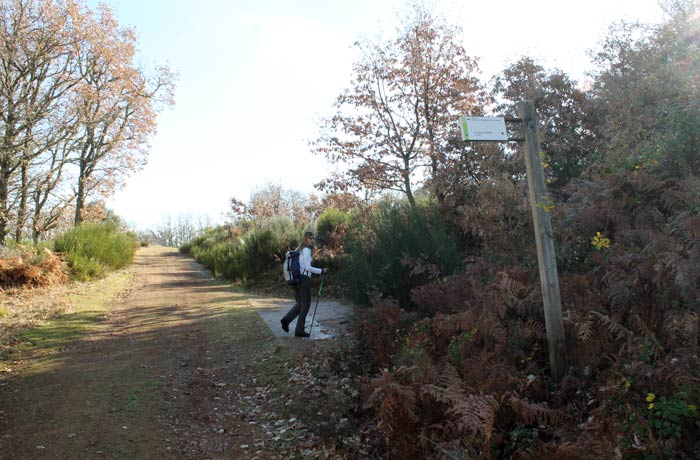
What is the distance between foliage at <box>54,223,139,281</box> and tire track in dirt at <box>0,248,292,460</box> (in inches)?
285

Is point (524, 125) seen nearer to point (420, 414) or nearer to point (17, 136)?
point (420, 414)

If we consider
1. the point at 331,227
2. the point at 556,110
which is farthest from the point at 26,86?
the point at 556,110

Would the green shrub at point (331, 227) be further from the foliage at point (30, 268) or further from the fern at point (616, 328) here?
the fern at point (616, 328)

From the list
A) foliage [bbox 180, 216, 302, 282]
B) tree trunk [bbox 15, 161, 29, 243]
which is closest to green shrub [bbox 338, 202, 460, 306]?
foliage [bbox 180, 216, 302, 282]

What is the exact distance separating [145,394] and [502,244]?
525cm

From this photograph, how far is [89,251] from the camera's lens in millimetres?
19047

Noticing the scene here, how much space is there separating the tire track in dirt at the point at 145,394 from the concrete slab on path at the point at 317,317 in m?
0.32

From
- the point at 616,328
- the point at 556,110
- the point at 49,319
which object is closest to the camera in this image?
the point at 616,328

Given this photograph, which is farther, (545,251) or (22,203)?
(22,203)

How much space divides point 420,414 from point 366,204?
967 cm

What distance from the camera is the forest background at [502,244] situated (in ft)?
12.9

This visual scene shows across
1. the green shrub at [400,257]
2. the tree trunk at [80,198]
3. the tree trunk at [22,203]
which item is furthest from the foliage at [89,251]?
the green shrub at [400,257]

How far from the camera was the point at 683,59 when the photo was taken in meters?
11.3

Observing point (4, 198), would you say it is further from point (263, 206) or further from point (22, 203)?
point (263, 206)
